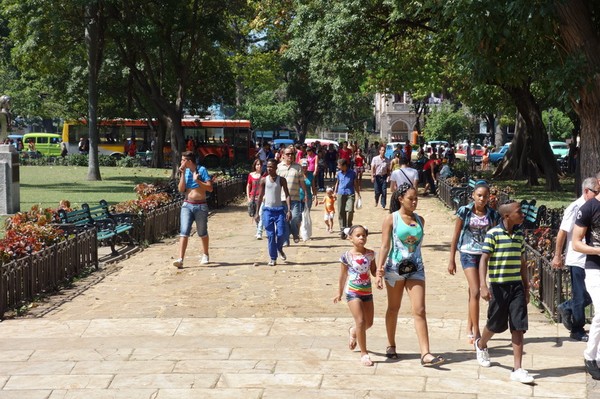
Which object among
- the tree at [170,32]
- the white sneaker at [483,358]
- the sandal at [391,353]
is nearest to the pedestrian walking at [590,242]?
the white sneaker at [483,358]

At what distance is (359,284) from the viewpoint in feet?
28.6

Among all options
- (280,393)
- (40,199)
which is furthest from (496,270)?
(40,199)

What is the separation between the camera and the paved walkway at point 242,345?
7.95m

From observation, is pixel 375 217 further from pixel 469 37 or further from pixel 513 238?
pixel 513 238

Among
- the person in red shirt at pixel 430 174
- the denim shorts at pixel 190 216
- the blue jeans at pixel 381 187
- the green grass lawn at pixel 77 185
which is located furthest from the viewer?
the person in red shirt at pixel 430 174

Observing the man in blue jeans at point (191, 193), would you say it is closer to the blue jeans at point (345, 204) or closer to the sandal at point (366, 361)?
the blue jeans at point (345, 204)

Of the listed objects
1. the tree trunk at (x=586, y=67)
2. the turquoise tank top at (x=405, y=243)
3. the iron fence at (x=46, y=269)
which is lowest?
the iron fence at (x=46, y=269)

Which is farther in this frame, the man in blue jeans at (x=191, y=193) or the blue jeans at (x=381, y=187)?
the blue jeans at (x=381, y=187)

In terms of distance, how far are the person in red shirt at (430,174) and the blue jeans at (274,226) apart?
17.4m

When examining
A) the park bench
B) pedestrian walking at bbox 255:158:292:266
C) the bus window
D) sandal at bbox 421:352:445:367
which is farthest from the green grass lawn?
sandal at bbox 421:352:445:367

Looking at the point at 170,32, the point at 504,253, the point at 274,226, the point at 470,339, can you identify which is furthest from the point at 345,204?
the point at 170,32

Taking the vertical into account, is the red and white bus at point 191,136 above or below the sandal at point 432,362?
above

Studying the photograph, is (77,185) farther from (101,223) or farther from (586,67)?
(586,67)

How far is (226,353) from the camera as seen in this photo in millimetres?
9078
